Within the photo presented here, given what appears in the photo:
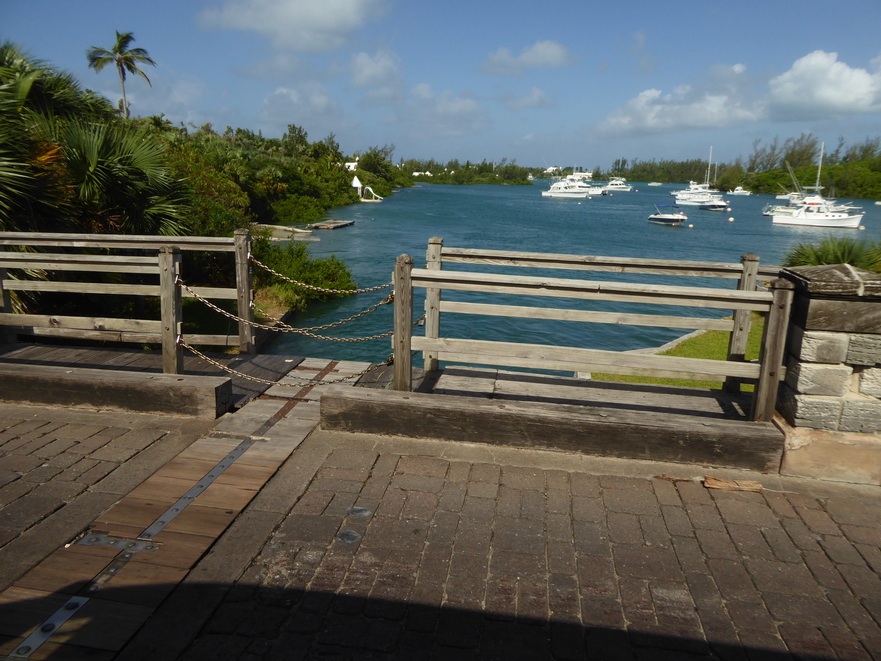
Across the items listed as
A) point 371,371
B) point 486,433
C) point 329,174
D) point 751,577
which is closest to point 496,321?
point 371,371

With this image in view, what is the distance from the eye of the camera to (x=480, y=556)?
12.3 ft

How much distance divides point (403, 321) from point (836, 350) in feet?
10.4

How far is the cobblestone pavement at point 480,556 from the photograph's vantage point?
3072 mm

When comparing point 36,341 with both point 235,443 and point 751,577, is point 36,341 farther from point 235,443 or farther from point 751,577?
point 751,577

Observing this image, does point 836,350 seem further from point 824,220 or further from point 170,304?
point 824,220

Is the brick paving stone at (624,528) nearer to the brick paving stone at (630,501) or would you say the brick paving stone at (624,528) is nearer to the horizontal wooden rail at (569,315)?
the brick paving stone at (630,501)

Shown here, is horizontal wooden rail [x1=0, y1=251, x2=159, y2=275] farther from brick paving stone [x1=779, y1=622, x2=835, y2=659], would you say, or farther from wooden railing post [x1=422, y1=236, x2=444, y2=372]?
brick paving stone [x1=779, y1=622, x2=835, y2=659]

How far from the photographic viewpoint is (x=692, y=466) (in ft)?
16.1

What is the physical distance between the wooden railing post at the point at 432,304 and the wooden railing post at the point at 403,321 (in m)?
1.02

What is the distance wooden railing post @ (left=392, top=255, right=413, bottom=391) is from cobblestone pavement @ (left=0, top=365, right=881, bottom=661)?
554mm

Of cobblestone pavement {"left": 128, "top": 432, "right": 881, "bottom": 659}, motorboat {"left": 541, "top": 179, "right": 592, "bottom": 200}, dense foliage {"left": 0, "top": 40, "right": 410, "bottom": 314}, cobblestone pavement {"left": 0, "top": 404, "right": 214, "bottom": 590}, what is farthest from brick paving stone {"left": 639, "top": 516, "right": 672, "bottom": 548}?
motorboat {"left": 541, "top": 179, "right": 592, "bottom": 200}

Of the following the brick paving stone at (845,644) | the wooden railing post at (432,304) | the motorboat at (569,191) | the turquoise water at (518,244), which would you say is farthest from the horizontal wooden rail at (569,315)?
the motorboat at (569,191)

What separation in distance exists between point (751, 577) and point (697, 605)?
479 mm

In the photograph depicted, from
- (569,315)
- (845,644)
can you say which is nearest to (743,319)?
(569,315)
